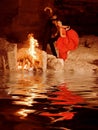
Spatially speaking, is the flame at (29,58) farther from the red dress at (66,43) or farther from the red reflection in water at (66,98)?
the red reflection in water at (66,98)

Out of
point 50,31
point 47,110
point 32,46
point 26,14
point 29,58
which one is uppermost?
point 26,14

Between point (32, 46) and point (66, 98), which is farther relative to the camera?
point (32, 46)

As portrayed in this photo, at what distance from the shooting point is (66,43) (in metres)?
17.3

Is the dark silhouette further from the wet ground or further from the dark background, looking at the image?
the wet ground

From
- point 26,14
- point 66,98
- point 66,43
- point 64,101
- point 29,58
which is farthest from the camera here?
point 26,14

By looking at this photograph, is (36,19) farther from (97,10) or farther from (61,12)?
(97,10)

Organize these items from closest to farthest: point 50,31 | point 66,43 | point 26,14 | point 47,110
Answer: point 47,110, point 66,43, point 50,31, point 26,14

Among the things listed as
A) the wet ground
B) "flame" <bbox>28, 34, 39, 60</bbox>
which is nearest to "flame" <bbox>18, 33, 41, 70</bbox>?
"flame" <bbox>28, 34, 39, 60</bbox>

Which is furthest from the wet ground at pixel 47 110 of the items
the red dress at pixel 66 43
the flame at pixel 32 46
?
the red dress at pixel 66 43

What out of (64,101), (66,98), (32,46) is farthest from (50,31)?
(64,101)

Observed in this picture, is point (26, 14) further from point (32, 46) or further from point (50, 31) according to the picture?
point (32, 46)

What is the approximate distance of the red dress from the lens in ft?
56.4

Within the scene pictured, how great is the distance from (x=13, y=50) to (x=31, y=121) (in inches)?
426

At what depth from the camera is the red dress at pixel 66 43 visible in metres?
17.2
